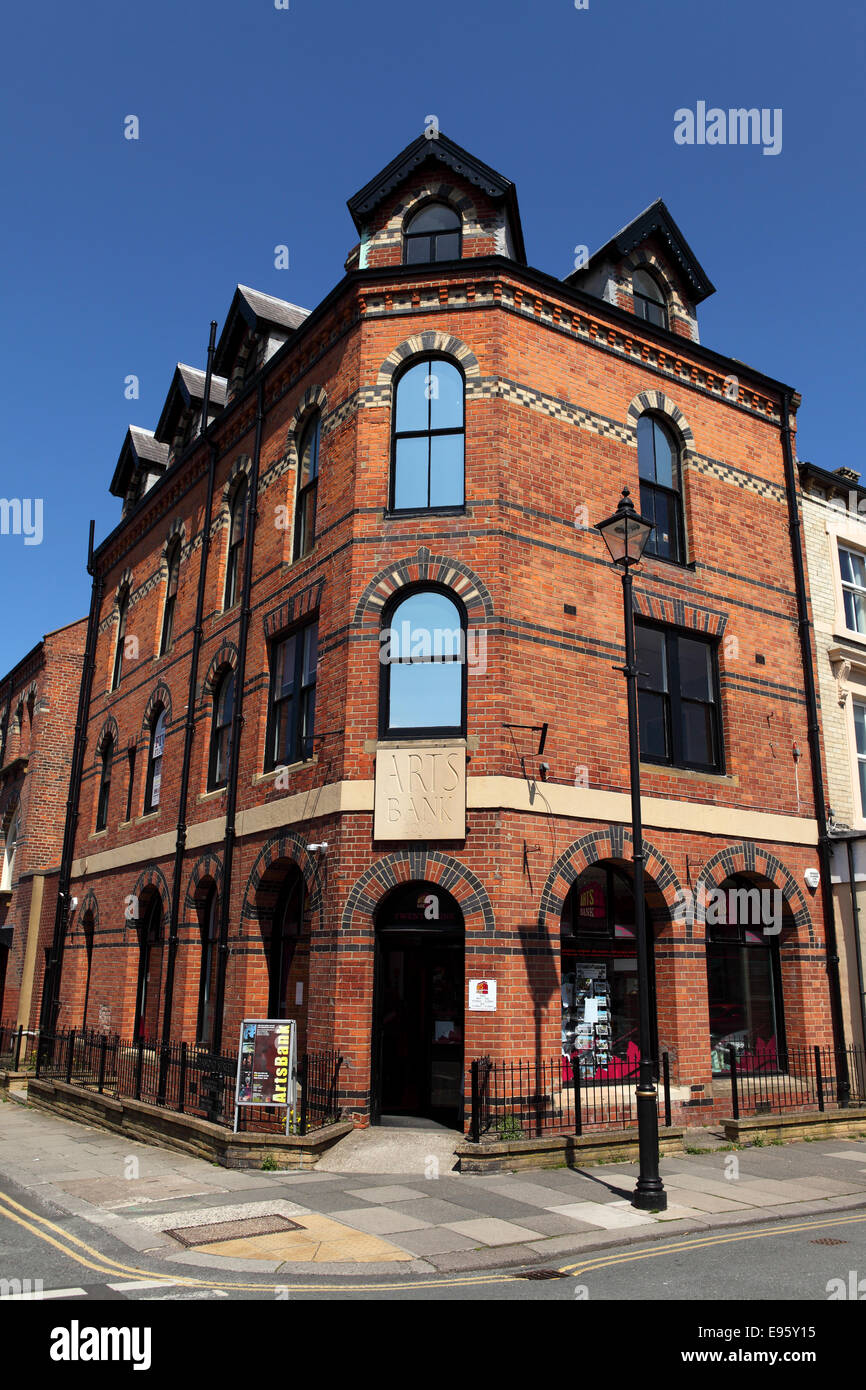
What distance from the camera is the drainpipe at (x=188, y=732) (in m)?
17.7

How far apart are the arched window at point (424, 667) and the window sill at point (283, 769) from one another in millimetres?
1557

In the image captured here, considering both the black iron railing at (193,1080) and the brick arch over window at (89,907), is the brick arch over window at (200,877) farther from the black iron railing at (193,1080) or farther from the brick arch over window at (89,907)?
the brick arch over window at (89,907)

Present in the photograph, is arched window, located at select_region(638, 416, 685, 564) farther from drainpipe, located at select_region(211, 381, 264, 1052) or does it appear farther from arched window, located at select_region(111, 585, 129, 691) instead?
arched window, located at select_region(111, 585, 129, 691)

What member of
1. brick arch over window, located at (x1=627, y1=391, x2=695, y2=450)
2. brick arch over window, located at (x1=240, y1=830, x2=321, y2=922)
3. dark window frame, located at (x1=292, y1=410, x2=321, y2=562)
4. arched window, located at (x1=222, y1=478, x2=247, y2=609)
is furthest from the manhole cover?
brick arch over window, located at (x1=627, y1=391, x2=695, y2=450)

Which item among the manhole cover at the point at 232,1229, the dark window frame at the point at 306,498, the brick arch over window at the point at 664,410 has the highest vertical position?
the brick arch over window at the point at 664,410

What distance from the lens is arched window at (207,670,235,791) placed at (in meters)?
18.0

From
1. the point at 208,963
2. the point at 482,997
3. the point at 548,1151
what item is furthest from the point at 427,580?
the point at 208,963

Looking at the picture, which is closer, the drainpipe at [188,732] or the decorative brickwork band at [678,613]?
the decorative brickwork band at [678,613]

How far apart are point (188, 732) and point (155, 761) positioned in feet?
9.12

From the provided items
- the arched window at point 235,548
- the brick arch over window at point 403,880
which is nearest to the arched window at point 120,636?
the arched window at point 235,548

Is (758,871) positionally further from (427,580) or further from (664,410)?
(664,410)

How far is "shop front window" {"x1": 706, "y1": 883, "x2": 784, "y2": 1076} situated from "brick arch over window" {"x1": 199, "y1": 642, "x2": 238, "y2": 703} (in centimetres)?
940

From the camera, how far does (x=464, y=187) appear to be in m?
15.5
